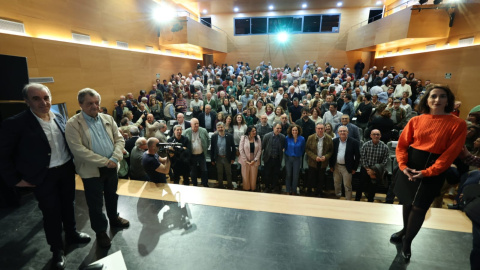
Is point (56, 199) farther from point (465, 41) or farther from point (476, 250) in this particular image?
point (465, 41)

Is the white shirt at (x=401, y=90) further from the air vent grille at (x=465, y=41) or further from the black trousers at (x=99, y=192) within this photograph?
the black trousers at (x=99, y=192)

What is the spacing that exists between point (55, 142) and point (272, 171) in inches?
142

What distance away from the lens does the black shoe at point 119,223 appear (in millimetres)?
2328

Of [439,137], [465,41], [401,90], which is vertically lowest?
[439,137]

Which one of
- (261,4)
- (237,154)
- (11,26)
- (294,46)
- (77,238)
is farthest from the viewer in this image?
(294,46)

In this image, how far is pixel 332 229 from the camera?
2.33 metres

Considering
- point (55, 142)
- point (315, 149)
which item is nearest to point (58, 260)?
point (55, 142)

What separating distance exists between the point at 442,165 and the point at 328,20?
1661 centimetres

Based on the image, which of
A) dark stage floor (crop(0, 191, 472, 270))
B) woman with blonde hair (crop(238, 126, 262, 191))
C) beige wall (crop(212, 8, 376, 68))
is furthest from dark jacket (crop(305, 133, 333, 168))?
beige wall (crop(212, 8, 376, 68))

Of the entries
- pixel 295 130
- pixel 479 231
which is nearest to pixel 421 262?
pixel 479 231

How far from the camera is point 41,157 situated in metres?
1.82

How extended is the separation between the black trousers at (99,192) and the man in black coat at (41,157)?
24 cm

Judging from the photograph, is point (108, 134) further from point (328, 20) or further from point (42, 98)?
point (328, 20)

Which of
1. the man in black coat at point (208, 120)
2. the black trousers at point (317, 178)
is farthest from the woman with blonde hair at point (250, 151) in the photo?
the man in black coat at point (208, 120)
